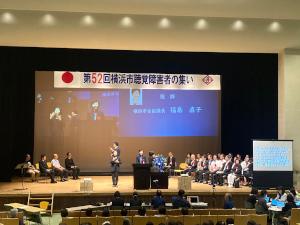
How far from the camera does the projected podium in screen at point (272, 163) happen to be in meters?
15.3

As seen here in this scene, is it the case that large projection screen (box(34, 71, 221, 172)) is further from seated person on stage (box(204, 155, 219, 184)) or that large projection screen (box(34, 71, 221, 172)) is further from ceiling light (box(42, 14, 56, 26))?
ceiling light (box(42, 14, 56, 26))

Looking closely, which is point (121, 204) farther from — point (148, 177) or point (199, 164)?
point (199, 164)

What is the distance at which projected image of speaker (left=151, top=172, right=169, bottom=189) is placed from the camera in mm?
15188

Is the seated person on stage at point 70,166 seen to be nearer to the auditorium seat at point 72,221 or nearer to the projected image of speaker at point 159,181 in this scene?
the projected image of speaker at point 159,181

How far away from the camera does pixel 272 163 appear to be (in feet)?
50.7

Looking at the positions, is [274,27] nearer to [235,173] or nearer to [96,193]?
[235,173]

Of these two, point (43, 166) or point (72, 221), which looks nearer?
point (72, 221)

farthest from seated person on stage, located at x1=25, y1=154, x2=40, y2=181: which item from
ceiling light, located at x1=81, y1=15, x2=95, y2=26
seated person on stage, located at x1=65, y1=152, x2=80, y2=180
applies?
ceiling light, located at x1=81, y1=15, x2=95, y2=26

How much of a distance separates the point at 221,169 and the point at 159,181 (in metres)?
2.55

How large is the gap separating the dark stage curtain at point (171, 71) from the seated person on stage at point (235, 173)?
3.33 meters

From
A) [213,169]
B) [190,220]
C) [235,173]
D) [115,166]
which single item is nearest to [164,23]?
[115,166]

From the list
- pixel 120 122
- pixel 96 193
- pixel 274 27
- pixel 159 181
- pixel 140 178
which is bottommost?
pixel 96 193

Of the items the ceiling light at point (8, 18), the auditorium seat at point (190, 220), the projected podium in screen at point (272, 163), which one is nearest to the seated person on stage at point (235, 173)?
the projected podium in screen at point (272, 163)

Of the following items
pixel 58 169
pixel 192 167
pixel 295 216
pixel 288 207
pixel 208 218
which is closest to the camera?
pixel 208 218
